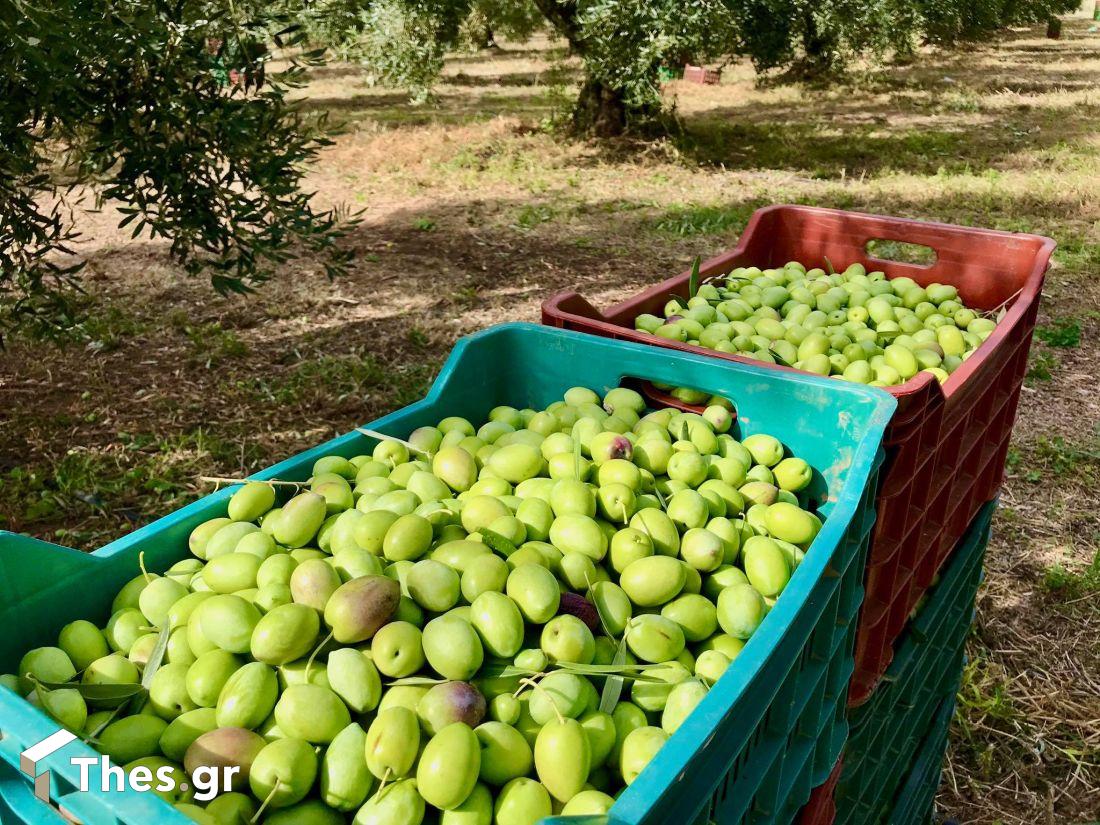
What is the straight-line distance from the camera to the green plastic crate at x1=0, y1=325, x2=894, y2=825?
929 millimetres

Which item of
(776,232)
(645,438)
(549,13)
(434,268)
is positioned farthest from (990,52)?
(645,438)

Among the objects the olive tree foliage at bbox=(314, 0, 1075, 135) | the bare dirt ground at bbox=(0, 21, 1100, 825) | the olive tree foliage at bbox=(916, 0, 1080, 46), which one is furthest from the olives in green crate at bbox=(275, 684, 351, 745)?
the olive tree foliage at bbox=(916, 0, 1080, 46)

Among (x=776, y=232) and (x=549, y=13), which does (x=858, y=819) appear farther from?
(x=549, y=13)

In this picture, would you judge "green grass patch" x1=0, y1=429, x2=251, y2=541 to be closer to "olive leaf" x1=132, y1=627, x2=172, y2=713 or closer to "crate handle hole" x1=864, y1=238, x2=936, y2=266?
"olive leaf" x1=132, y1=627, x2=172, y2=713

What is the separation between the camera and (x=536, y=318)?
5.70 metres

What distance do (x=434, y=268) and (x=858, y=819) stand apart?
5138 mm

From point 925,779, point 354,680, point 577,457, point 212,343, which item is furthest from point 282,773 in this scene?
point 212,343

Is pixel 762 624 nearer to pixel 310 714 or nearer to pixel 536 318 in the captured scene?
pixel 310 714

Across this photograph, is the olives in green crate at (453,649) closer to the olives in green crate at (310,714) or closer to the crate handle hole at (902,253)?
the olives in green crate at (310,714)

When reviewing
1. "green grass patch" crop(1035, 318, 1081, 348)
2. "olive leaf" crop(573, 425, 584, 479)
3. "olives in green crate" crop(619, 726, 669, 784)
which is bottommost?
"green grass patch" crop(1035, 318, 1081, 348)

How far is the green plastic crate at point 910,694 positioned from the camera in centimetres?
195

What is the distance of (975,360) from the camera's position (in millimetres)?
1956

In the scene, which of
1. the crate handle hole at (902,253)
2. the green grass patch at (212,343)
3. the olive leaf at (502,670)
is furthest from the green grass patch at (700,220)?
the olive leaf at (502,670)
